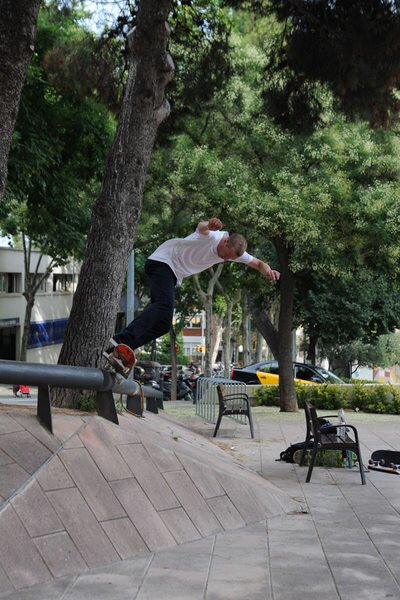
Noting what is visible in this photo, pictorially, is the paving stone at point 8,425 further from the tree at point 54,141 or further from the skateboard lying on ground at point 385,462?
the tree at point 54,141

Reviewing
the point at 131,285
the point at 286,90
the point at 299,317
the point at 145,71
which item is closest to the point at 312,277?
the point at 299,317

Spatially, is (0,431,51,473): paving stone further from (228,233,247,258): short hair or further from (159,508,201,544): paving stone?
(228,233,247,258): short hair

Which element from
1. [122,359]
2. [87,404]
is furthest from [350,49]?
[122,359]

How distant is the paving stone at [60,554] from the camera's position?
488cm

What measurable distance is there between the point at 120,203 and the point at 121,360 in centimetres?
241

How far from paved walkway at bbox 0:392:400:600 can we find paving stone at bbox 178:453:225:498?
43 centimetres

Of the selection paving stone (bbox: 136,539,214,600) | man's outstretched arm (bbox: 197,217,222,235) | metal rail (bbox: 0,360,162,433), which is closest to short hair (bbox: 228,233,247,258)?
man's outstretched arm (bbox: 197,217,222,235)

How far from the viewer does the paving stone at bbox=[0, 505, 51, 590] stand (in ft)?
15.1

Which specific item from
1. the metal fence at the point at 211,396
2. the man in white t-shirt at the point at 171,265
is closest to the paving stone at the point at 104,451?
the man in white t-shirt at the point at 171,265

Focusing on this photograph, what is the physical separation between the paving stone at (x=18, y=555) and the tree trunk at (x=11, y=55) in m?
3.09

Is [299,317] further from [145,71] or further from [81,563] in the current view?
[81,563]

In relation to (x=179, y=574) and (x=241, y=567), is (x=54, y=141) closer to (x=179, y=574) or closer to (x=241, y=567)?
(x=241, y=567)

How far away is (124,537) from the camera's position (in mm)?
5508

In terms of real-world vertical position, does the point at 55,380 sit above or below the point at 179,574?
above
